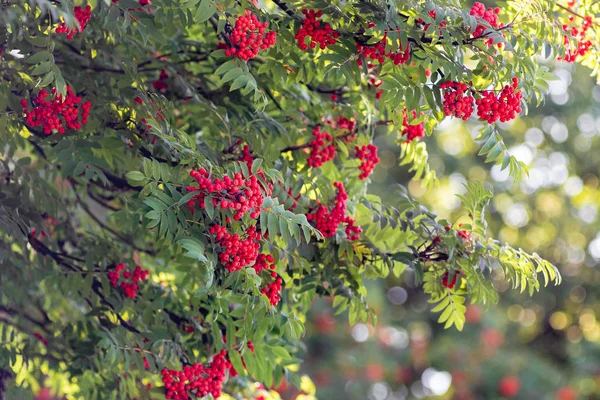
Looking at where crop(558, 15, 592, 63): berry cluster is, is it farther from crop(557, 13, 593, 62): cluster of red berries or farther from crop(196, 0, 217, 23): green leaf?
crop(196, 0, 217, 23): green leaf

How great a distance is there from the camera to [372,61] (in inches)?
107

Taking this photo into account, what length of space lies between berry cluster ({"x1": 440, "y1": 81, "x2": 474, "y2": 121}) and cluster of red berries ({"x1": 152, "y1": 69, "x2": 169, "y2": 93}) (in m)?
1.19

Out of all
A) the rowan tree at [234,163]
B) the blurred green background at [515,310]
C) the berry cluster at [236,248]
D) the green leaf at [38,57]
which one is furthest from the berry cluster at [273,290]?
the blurred green background at [515,310]

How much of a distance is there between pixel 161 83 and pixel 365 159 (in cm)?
84

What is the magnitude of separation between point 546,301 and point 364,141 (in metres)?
8.64

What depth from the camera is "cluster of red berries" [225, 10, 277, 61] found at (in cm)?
250

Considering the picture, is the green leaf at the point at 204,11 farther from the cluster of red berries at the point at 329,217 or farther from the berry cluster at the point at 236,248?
the cluster of red berries at the point at 329,217

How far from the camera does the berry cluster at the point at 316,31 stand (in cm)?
254

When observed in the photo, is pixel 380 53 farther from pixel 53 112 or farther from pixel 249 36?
pixel 53 112

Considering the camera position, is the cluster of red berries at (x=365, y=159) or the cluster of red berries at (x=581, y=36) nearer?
the cluster of red berries at (x=581, y=36)

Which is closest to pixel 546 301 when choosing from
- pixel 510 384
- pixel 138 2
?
pixel 510 384

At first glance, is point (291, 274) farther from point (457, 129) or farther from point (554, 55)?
point (457, 129)

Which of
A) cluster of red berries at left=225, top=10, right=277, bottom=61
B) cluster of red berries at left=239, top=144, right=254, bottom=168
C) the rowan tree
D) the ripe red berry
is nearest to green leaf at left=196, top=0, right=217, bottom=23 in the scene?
the rowan tree

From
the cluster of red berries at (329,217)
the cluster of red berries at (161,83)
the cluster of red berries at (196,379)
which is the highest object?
the cluster of red berries at (329,217)
